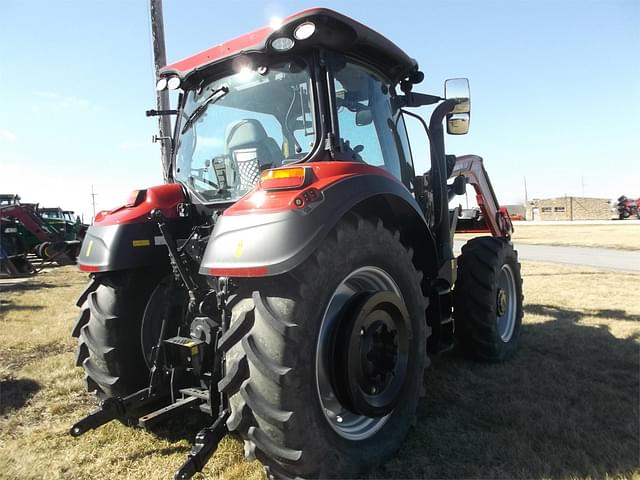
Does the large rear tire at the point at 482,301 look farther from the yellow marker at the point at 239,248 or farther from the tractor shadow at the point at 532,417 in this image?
the yellow marker at the point at 239,248

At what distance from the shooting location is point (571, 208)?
55.7m

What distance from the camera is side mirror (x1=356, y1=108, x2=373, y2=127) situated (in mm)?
3111

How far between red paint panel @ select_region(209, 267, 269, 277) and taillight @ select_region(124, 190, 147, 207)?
4.04 feet

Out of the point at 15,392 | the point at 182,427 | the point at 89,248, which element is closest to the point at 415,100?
the point at 89,248

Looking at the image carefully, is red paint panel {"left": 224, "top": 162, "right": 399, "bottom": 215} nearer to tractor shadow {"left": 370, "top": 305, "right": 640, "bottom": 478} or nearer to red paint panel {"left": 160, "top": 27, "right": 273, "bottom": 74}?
red paint panel {"left": 160, "top": 27, "right": 273, "bottom": 74}

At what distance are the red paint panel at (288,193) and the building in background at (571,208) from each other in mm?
57997

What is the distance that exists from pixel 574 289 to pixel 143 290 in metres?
7.29

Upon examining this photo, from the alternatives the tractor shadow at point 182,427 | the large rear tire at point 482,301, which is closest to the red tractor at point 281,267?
the tractor shadow at point 182,427

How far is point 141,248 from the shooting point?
9.50ft

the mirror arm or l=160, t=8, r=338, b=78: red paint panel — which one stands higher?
l=160, t=8, r=338, b=78: red paint panel

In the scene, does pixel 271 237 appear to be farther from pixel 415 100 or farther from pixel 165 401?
pixel 415 100

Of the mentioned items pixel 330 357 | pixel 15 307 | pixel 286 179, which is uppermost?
pixel 286 179

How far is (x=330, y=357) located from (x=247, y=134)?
1.47 metres

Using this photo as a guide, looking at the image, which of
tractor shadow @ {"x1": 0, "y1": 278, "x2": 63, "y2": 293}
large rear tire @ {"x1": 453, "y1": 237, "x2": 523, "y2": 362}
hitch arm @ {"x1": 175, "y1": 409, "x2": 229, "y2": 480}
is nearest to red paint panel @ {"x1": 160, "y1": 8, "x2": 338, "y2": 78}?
hitch arm @ {"x1": 175, "y1": 409, "x2": 229, "y2": 480}
